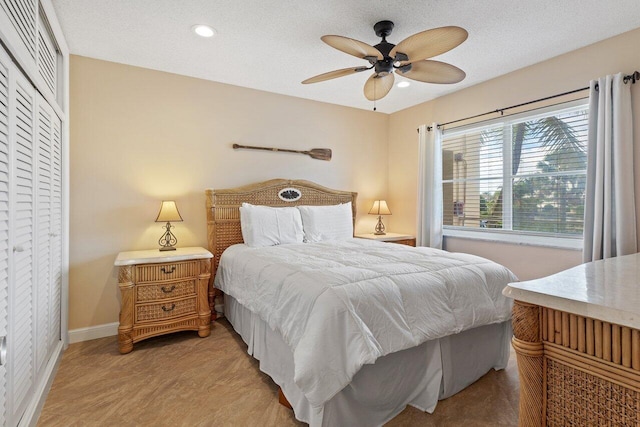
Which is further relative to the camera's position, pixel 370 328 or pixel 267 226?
pixel 267 226

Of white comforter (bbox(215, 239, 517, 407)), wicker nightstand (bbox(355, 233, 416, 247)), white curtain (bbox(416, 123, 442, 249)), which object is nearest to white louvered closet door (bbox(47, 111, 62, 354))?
white comforter (bbox(215, 239, 517, 407))

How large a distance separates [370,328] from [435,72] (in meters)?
1.87

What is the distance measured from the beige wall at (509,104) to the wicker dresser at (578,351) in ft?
7.60

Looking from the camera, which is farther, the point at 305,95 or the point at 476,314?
the point at 305,95

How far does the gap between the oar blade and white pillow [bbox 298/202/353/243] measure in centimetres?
73

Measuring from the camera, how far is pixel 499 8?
2178 millimetres

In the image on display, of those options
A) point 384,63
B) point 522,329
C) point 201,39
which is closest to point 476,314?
point 522,329

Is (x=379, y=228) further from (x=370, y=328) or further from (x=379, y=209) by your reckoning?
(x=370, y=328)

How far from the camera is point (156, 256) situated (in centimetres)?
271

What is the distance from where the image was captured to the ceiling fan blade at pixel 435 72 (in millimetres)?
2240

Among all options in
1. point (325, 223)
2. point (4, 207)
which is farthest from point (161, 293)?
point (325, 223)

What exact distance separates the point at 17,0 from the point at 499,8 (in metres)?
2.81

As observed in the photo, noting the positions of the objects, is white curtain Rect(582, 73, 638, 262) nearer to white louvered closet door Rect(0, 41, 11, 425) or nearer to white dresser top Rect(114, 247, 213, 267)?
white dresser top Rect(114, 247, 213, 267)

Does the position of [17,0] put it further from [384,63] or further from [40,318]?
[384,63]
